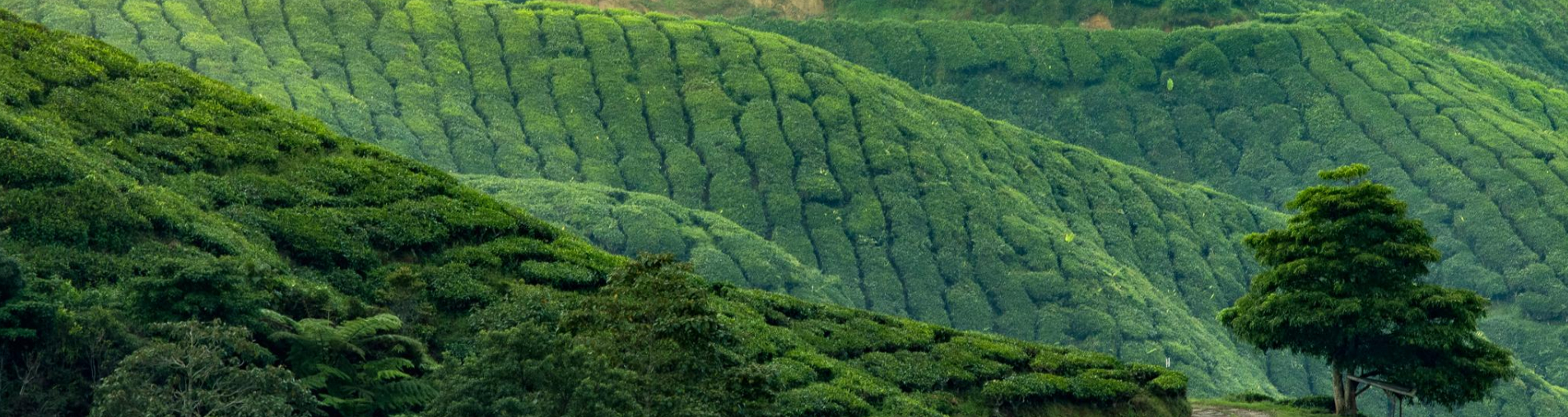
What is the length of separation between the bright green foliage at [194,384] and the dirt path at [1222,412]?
109 ft

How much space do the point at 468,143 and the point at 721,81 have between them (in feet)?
84.8

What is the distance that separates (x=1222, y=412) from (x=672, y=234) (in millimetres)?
72139

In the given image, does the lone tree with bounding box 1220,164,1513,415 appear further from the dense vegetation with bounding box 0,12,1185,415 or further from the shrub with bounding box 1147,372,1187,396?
the dense vegetation with bounding box 0,12,1185,415

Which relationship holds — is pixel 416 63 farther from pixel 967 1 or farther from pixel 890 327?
pixel 890 327

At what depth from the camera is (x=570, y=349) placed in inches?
1294

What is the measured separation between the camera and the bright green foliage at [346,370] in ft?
118

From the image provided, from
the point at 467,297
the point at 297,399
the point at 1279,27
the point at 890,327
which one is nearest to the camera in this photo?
the point at 297,399

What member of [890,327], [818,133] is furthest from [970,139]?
[890,327]

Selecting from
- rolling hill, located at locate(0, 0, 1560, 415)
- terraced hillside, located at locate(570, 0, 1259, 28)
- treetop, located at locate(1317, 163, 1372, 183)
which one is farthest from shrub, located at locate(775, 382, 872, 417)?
terraced hillside, located at locate(570, 0, 1259, 28)

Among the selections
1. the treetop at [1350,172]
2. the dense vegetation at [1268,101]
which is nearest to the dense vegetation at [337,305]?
the treetop at [1350,172]

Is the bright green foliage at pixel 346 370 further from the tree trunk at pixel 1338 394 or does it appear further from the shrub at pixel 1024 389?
the tree trunk at pixel 1338 394

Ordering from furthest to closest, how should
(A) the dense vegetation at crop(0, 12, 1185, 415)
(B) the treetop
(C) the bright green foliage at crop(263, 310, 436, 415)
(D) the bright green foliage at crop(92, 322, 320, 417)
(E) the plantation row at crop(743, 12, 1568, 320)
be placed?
1. (E) the plantation row at crop(743, 12, 1568, 320)
2. (B) the treetop
3. (C) the bright green foliage at crop(263, 310, 436, 415)
4. (A) the dense vegetation at crop(0, 12, 1185, 415)
5. (D) the bright green foliage at crop(92, 322, 320, 417)

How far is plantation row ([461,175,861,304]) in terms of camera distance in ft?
401

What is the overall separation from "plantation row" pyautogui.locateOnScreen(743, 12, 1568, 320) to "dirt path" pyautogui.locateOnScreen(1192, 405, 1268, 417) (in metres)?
114
